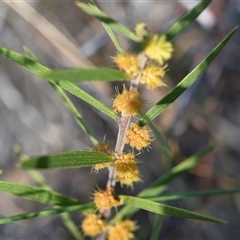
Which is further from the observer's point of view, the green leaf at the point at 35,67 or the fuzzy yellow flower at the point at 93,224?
the fuzzy yellow flower at the point at 93,224

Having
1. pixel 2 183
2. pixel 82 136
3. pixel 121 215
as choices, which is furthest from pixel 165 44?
pixel 82 136

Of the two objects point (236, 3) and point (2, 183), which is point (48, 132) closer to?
point (236, 3)

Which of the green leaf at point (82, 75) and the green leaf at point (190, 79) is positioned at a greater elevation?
the green leaf at point (190, 79)

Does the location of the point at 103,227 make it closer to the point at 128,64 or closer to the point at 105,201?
the point at 105,201

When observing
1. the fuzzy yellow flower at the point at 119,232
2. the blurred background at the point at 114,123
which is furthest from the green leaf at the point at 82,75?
the blurred background at the point at 114,123

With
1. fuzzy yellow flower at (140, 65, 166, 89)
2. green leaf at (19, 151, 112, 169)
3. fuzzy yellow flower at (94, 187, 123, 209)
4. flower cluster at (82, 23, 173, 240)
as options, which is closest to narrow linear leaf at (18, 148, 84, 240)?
flower cluster at (82, 23, 173, 240)

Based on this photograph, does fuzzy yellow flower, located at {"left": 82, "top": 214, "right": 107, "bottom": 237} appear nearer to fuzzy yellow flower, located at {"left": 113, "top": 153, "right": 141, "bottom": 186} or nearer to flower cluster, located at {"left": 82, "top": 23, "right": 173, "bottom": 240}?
flower cluster, located at {"left": 82, "top": 23, "right": 173, "bottom": 240}

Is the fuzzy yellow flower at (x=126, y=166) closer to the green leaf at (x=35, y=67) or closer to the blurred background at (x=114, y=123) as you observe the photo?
the green leaf at (x=35, y=67)
